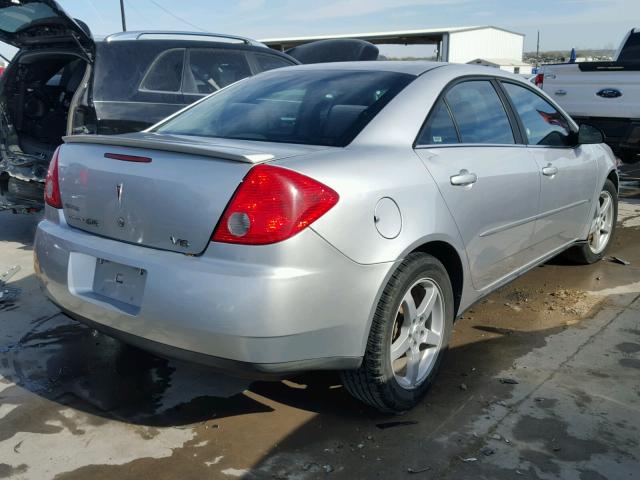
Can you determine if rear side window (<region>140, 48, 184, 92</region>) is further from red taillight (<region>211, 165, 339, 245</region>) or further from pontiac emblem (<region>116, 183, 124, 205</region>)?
red taillight (<region>211, 165, 339, 245</region>)

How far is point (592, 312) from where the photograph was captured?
4195mm

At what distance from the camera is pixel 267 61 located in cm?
647

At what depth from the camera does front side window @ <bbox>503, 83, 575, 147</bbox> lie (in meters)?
3.94

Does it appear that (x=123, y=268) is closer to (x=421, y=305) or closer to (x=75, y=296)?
(x=75, y=296)

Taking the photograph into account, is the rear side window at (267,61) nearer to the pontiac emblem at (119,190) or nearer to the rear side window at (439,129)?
the rear side window at (439,129)

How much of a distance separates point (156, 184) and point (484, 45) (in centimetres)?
4331

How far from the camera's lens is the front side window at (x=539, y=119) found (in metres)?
3.94

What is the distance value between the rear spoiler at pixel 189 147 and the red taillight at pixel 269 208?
8 centimetres

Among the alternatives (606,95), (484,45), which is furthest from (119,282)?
(484,45)

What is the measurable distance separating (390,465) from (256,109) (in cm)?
186

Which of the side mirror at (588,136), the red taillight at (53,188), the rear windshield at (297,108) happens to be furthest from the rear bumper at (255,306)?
the side mirror at (588,136)

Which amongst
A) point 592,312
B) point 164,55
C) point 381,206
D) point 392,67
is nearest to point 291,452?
point 381,206

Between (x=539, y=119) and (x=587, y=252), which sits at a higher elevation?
(x=539, y=119)

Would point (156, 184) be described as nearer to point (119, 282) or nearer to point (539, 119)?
point (119, 282)
